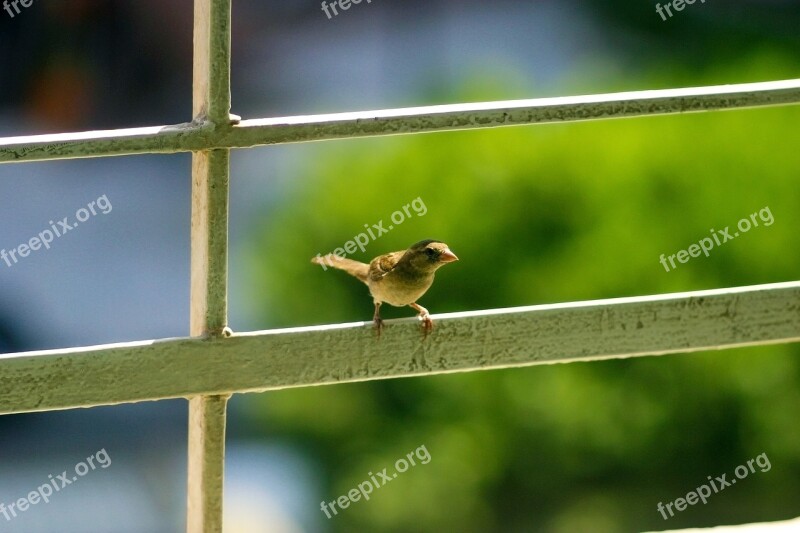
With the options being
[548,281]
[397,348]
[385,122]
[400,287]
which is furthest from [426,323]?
[548,281]

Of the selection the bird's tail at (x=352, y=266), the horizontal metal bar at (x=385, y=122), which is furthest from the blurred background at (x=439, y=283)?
the horizontal metal bar at (x=385, y=122)

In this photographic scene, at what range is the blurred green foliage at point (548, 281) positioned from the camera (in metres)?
8.38

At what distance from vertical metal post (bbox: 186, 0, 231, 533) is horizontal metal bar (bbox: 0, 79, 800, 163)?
50 millimetres

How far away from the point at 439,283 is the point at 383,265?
5340mm

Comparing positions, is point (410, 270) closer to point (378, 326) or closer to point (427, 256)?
point (427, 256)

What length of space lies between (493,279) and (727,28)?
352 inches

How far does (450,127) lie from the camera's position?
1.97 meters

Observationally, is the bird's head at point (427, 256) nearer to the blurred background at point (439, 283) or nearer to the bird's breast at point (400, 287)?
the bird's breast at point (400, 287)

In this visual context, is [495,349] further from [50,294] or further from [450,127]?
[50,294]

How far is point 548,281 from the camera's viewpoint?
8477 mm

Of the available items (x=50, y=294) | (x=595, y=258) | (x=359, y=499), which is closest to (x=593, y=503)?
(x=359, y=499)

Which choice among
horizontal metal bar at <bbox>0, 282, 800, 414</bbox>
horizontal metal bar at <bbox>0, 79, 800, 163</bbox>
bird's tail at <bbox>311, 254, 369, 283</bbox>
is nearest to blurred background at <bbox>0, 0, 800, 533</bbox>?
bird's tail at <bbox>311, 254, 369, 283</bbox>

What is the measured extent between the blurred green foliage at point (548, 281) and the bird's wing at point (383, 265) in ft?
15.5

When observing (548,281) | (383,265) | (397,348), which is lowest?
(397,348)
